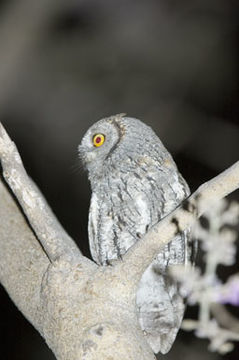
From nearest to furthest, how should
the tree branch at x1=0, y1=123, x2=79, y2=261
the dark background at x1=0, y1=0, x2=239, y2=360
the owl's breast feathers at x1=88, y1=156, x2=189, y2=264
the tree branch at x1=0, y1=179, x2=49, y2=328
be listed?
the tree branch at x1=0, y1=123, x2=79, y2=261 < the tree branch at x1=0, y1=179, x2=49, y2=328 < the owl's breast feathers at x1=88, y1=156, x2=189, y2=264 < the dark background at x1=0, y1=0, x2=239, y2=360

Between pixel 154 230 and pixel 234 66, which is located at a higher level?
pixel 154 230

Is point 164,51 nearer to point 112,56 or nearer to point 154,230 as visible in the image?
point 112,56

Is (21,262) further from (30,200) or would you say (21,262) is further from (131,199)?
(131,199)

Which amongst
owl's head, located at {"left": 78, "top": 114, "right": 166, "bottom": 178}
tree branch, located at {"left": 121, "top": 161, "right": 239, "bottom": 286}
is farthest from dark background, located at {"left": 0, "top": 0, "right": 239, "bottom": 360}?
tree branch, located at {"left": 121, "top": 161, "right": 239, "bottom": 286}

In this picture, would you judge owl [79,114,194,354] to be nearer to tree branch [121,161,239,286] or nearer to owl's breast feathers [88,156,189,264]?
owl's breast feathers [88,156,189,264]

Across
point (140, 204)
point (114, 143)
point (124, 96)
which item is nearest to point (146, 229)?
point (140, 204)

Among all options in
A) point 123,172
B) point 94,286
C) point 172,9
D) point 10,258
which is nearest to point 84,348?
point 94,286

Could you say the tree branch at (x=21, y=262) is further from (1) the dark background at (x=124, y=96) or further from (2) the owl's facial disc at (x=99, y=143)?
(1) the dark background at (x=124, y=96)

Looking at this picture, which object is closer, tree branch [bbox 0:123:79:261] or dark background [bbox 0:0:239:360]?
tree branch [bbox 0:123:79:261]
